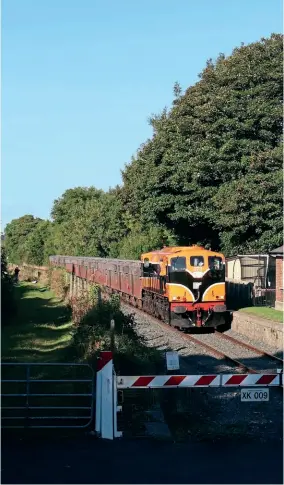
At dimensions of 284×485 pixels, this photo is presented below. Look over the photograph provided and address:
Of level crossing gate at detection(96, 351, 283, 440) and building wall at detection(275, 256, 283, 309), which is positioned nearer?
level crossing gate at detection(96, 351, 283, 440)

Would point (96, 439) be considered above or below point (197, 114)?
below

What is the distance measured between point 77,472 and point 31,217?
11879 cm

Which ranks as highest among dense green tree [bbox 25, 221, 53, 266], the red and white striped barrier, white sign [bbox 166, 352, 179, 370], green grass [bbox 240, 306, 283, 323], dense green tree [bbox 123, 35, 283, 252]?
dense green tree [bbox 123, 35, 283, 252]

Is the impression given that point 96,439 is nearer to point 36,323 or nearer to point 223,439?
point 223,439

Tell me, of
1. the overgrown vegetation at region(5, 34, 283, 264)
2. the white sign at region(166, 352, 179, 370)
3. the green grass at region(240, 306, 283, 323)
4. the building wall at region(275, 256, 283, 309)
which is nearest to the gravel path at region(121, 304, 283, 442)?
the white sign at region(166, 352, 179, 370)

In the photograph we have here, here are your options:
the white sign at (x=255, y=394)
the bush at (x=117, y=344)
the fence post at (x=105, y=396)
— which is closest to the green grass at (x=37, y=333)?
the bush at (x=117, y=344)

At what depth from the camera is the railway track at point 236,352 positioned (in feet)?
52.9

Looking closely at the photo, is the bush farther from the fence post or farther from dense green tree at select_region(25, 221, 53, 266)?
dense green tree at select_region(25, 221, 53, 266)

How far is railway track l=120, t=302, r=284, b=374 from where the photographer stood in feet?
52.9

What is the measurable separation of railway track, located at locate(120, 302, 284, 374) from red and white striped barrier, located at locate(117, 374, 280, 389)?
210 inches

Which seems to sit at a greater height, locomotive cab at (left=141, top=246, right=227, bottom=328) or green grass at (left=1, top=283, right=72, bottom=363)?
locomotive cab at (left=141, top=246, right=227, bottom=328)

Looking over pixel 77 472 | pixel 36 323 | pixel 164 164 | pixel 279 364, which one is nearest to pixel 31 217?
pixel 164 164

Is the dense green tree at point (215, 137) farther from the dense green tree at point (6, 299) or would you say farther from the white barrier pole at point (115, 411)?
the white barrier pole at point (115, 411)

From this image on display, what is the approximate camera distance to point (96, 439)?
28.1ft
